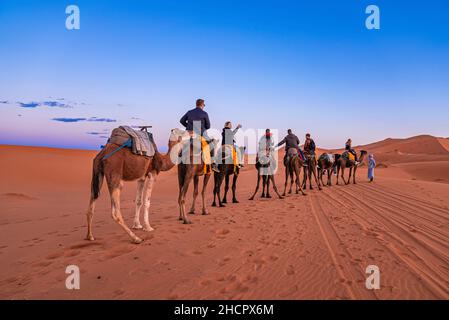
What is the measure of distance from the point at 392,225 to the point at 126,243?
7558 millimetres

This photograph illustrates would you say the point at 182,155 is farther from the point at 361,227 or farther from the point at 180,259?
the point at 361,227

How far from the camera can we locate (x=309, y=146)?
17266mm

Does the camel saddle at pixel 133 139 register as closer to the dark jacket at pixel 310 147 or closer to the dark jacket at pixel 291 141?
the dark jacket at pixel 291 141

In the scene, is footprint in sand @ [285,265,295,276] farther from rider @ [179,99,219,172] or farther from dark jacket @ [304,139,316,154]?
dark jacket @ [304,139,316,154]

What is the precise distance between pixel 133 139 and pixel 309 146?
508 inches

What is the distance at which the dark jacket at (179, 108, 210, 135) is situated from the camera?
919cm

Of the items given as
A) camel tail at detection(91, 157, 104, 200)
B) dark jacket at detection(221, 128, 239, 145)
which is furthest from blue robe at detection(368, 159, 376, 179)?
camel tail at detection(91, 157, 104, 200)

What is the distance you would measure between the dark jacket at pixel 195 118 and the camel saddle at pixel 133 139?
2.25 metres

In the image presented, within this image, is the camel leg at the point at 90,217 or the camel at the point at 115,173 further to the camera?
the camel leg at the point at 90,217

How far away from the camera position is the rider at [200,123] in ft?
30.0

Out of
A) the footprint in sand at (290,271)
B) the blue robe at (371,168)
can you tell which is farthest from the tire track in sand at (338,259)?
the blue robe at (371,168)

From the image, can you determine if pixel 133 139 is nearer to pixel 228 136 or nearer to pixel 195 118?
pixel 195 118

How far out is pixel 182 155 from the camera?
8.72 meters
